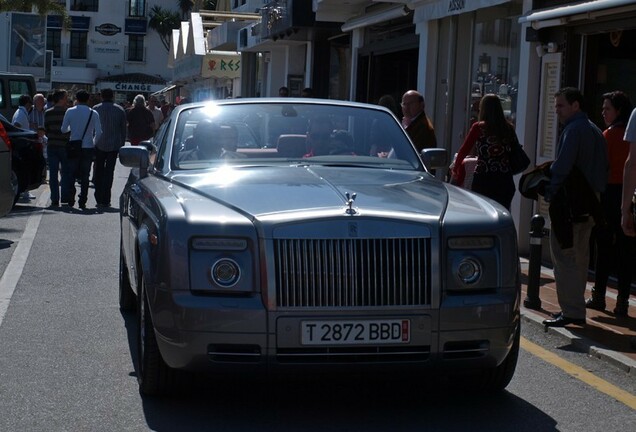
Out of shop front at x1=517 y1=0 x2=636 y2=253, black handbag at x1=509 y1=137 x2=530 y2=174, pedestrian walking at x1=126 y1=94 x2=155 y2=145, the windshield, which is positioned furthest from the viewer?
pedestrian walking at x1=126 y1=94 x2=155 y2=145

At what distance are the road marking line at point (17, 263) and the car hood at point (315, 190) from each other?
9.37 feet

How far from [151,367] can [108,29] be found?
9099 cm

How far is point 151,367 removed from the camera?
622cm

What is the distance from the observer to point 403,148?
7.66 m

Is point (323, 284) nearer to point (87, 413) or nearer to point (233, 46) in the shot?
point (87, 413)

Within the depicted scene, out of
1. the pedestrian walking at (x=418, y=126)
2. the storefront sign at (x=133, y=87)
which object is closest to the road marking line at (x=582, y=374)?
the pedestrian walking at (x=418, y=126)

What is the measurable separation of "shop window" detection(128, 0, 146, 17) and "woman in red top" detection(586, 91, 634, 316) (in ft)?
294

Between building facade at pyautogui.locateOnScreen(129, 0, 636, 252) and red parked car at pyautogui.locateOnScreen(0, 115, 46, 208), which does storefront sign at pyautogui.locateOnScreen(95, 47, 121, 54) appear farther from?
red parked car at pyautogui.locateOnScreen(0, 115, 46, 208)

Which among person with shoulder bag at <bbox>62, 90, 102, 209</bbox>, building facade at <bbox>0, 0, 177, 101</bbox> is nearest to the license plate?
person with shoulder bag at <bbox>62, 90, 102, 209</bbox>

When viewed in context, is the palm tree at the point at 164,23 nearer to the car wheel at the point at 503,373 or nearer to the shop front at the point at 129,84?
the shop front at the point at 129,84

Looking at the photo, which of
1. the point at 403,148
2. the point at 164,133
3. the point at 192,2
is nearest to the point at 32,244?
the point at 164,133

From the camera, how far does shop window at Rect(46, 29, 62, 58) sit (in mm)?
94125

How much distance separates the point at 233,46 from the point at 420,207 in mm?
35341

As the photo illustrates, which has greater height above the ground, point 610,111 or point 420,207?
point 610,111
